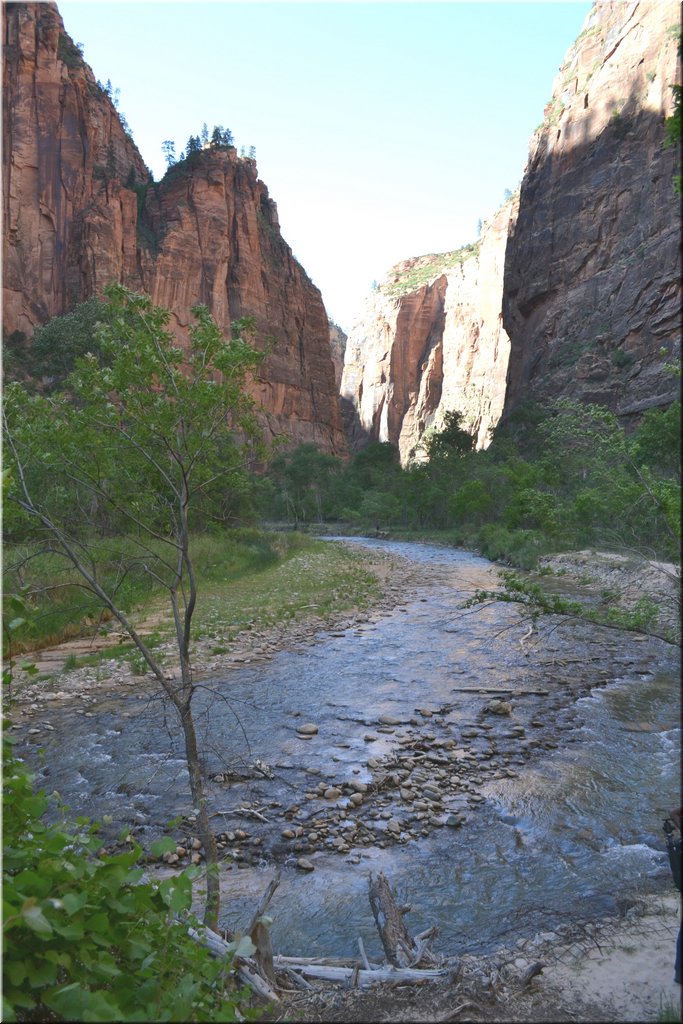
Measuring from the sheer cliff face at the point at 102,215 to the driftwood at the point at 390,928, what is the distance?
44.8 m

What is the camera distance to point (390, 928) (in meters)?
3.99

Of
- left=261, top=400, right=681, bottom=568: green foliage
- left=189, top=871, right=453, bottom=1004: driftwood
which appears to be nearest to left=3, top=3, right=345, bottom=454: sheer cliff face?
left=261, top=400, right=681, bottom=568: green foliage

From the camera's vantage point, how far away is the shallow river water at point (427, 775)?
4871mm

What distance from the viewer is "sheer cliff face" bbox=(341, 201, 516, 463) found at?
96750 mm

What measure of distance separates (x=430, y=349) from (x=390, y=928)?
121488mm

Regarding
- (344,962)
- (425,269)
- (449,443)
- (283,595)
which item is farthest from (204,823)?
(425,269)

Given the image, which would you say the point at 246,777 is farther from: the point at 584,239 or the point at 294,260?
the point at 294,260

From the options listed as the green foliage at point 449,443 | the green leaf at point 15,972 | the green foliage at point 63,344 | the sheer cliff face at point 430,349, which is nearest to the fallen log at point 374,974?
the green leaf at point 15,972

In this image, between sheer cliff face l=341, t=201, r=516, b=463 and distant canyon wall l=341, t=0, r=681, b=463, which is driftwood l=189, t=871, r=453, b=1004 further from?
sheer cliff face l=341, t=201, r=516, b=463

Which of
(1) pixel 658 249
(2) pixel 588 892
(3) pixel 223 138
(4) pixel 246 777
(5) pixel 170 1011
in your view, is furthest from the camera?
(3) pixel 223 138

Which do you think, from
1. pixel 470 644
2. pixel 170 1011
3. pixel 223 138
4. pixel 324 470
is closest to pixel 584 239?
pixel 324 470

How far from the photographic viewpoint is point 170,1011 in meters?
2.36

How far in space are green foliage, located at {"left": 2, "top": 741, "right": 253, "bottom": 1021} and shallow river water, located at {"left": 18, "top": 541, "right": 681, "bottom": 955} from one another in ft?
7.03

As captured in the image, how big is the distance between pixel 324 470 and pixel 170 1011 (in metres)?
67.4
